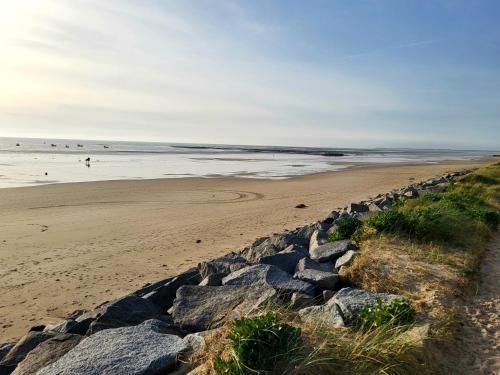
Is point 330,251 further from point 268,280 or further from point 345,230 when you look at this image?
point 268,280

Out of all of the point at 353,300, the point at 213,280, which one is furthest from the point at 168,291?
the point at 353,300

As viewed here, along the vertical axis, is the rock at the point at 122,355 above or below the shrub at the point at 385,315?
below

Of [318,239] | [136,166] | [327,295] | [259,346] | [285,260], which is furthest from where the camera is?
[136,166]

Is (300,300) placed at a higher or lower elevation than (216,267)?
higher

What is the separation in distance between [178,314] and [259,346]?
7.04 ft

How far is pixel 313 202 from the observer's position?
17.6 metres

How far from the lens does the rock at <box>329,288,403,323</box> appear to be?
4.29m

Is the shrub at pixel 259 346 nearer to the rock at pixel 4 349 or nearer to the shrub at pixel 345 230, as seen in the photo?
the rock at pixel 4 349

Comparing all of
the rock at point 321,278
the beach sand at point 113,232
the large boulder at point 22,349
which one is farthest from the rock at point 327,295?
the beach sand at point 113,232

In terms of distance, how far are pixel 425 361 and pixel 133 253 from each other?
744 cm

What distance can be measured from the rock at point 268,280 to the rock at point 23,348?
90.7 inches

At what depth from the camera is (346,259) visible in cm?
633

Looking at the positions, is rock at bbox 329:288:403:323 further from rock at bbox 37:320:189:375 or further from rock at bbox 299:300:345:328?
rock at bbox 37:320:189:375

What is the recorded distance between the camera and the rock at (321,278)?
548 centimetres
